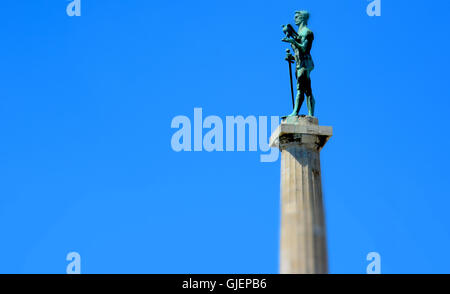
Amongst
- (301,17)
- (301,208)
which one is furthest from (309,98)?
(301,208)

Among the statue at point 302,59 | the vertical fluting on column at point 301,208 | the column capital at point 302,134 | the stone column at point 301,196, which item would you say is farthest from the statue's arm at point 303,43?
the vertical fluting on column at point 301,208

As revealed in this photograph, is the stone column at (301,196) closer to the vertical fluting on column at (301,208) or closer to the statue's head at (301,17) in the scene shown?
the vertical fluting on column at (301,208)

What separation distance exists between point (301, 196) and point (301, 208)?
16.2 inches

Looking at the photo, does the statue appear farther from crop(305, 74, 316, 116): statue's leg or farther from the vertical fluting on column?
the vertical fluting on column

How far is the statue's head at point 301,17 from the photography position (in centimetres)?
2258

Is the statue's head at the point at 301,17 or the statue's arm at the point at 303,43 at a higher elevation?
the statue's head at the point at 301,17

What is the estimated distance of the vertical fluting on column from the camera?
1850 centimetres

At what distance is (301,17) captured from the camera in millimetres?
22594

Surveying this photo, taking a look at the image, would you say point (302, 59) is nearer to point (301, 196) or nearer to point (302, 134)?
point (302, 134)

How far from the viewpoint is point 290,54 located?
887 inches
